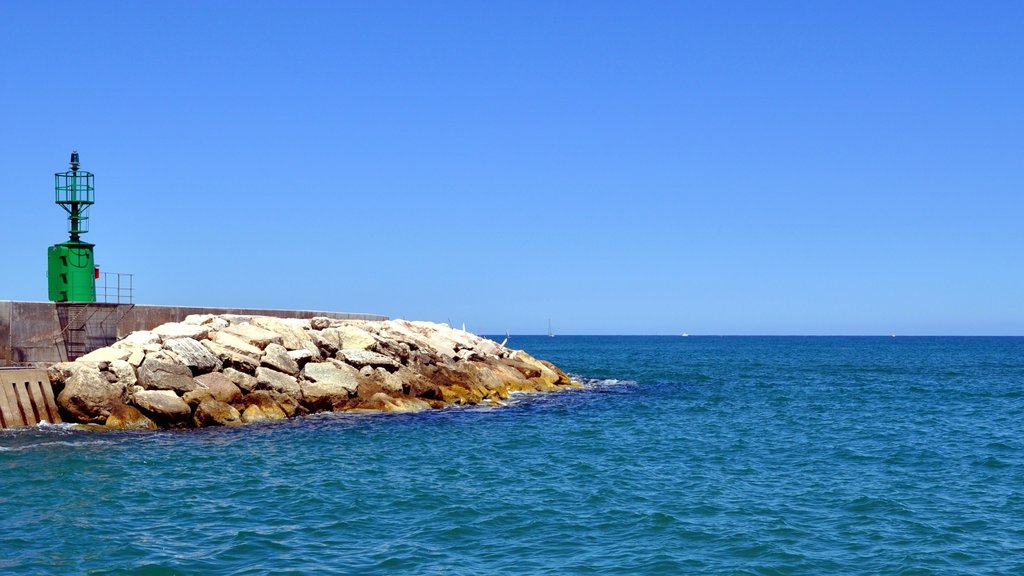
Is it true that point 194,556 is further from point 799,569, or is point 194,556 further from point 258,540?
point 799,569

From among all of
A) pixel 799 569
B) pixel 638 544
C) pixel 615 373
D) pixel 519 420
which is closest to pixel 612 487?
pixel 638 544

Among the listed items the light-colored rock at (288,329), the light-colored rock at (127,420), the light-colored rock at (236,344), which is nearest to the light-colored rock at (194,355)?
the light-colored rock at (236,344)

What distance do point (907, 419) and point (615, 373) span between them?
92.1 ft

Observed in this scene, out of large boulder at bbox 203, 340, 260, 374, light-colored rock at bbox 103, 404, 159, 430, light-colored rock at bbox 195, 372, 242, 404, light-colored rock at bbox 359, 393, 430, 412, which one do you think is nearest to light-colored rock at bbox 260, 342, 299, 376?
large boulder at bbox 203, 340, 260, 374

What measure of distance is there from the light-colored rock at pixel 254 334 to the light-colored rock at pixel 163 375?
3.31 m

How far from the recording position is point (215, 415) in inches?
958

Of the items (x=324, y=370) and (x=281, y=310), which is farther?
(x=281, y=310)

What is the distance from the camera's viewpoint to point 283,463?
1889 cm

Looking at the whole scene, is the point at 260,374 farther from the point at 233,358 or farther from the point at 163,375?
the point at 163,375

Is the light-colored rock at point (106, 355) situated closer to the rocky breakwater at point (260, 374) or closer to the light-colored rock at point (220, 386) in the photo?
the rocky breakwater at point (260, 374)

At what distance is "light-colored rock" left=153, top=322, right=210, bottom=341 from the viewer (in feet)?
86.9

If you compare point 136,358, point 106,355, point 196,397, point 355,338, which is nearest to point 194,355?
point 196,397

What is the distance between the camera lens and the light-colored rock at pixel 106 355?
24.0 m

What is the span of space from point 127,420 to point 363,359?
8.50 metres
